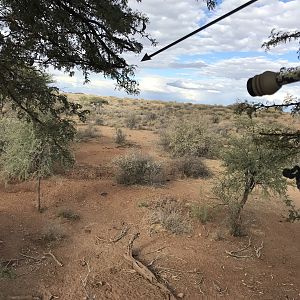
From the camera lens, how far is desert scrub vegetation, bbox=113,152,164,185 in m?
13.1

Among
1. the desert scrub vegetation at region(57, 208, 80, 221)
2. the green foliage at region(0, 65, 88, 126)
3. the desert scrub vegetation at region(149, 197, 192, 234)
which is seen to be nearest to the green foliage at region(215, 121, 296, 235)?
the desert scrub vegetation at region(149, 197, 192, 234)

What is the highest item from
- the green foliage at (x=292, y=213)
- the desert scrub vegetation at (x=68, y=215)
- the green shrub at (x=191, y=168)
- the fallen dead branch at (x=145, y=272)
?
the green foliage at (x=292, y=213)

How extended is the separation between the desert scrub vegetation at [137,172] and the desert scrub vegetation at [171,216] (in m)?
2.00

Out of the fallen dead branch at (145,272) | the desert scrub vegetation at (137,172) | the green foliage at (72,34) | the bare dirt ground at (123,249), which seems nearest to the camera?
the green foliage at (72,34)

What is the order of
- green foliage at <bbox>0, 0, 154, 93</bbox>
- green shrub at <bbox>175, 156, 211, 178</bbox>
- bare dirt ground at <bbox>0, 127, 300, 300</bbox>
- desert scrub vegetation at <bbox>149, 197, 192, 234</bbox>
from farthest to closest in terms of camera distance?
green shrub at <bbox>175, 156, 211, 178</bbox> → desert scrub vegetation at <bbox>149, 197, 192, 234</bbox> → bare dirt ground at <bbox>0, 127, 300, 300</bbox> → green foliage at <bbox>0, 0, 154, 93</bbox>

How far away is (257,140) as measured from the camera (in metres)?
6.84

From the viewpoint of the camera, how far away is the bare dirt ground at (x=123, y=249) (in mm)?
7020

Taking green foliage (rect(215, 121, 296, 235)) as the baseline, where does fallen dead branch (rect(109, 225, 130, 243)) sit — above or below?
below

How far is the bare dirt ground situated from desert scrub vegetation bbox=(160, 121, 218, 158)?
5.19 metres

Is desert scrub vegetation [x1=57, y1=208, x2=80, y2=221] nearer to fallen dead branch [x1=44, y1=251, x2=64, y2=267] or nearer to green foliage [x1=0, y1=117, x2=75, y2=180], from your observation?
green foliage [x1=0, y1=117, x2=75, y2=180]

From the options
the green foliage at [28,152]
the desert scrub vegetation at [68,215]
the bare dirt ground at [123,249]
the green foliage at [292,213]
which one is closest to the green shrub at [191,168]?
the bare dirt ground at [123,249]

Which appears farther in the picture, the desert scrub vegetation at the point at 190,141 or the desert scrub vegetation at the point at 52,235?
the desert scrub vegetation at the point at 190,141

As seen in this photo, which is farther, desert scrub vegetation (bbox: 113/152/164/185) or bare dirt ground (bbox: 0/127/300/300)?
desert scrub vegetation (bbox: 113/152/164/185)

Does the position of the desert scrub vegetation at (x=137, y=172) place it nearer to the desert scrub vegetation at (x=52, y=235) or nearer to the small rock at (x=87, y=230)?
the small rock at (x=87, y=230)
